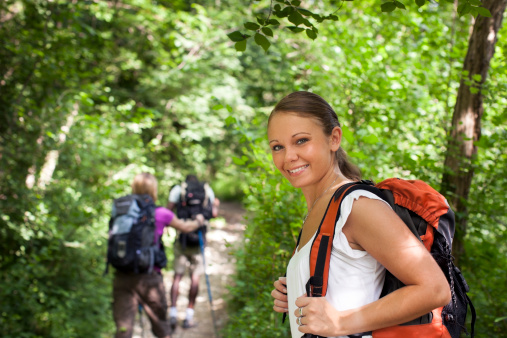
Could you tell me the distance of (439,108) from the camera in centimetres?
434

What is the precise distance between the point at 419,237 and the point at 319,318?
0.40 metres

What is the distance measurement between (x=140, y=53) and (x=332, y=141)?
9463 millimetres

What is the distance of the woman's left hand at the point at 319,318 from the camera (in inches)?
47.9

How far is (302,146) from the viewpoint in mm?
1511

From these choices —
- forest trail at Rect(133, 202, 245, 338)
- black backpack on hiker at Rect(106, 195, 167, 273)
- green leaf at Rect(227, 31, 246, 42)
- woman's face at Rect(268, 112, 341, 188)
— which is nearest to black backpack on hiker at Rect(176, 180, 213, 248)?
forest trail at Rect(133, 202, 245, 338)

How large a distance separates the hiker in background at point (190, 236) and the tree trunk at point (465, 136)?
3.46 m

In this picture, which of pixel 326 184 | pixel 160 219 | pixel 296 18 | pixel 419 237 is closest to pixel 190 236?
pixel 160 219

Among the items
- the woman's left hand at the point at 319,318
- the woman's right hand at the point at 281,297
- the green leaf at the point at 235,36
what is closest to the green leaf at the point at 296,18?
the green leaf at the point at 235,36

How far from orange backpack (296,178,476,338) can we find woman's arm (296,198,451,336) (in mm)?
55

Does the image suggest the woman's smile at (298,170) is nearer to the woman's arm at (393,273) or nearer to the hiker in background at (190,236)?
the woman's arm at (393,273)

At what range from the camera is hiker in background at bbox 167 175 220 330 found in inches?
225

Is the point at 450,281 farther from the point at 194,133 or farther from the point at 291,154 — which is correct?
the point at 194,133

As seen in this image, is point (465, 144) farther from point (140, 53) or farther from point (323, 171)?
point (140, 53)

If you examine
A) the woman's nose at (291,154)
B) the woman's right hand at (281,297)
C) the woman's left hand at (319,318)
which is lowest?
the woman's right hand at (281,297)
